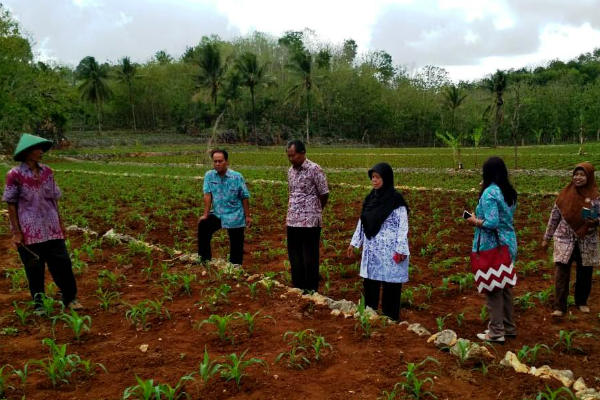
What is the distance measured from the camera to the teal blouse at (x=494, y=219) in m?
4.17

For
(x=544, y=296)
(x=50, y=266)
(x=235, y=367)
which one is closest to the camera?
(x=235, y=367)

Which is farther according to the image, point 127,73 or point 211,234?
point 127,73

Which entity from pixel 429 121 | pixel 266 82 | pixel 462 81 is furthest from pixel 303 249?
pixel 462 81

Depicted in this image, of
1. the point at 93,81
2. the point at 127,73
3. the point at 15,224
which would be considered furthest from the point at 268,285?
the point at 127,73

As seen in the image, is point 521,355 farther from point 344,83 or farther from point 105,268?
point 344,83

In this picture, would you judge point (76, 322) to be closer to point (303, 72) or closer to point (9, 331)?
point (9, 331)

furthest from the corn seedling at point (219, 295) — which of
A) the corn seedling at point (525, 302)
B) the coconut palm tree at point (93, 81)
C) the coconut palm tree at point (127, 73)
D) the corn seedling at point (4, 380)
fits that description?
the coconut palm tree at point (127, 73)

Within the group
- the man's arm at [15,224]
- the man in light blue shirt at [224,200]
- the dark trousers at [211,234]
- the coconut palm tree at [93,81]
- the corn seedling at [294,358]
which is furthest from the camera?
the coconut palm tree at [93,81]

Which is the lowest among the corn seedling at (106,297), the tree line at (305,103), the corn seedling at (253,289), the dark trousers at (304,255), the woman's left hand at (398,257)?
the corn seedling at (106,297)

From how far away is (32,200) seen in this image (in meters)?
4.47

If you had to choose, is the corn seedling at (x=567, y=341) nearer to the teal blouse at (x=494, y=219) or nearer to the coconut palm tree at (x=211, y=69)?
the teal blouse at (x=494, y=219)

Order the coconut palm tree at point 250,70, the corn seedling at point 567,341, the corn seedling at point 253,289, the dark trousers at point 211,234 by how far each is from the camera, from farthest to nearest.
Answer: the coconut palm tree at point 250,70 < the dark trousers at point 211,234 < the corn seedling at point 253,289 < the corn seedling at point 567,341

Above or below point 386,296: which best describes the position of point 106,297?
below

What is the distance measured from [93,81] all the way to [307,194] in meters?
50.3
